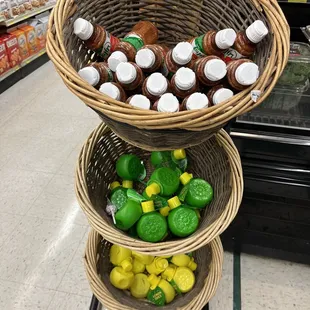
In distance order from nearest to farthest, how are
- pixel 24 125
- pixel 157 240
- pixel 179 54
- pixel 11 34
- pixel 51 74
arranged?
pixel 179 54, pixel 157 240, pixel 24 125, pixel 11 34, pixel 51 74

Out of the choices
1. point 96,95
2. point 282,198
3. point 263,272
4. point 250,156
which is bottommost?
point 263,272

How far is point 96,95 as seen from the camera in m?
0.64

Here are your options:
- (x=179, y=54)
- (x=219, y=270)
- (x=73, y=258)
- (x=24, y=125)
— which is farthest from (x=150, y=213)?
(x=24, y=125)

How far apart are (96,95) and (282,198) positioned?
107 cm

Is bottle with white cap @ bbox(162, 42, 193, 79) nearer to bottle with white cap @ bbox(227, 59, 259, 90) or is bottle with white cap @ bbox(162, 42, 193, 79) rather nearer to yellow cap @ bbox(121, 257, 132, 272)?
bottle with white cap @ bbox(227, 59, 259, 90)

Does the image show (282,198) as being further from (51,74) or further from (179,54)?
(51,74)

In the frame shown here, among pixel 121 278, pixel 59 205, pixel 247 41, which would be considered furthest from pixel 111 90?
pixel 59 205

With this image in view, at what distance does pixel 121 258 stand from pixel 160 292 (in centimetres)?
18

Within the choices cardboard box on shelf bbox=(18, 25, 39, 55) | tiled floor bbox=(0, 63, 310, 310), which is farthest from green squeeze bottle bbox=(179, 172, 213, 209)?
cardboard box on shelf bbox=(18, 25, 39, 55)

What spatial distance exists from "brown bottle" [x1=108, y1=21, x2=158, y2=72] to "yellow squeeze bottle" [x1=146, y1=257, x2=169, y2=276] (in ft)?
2.41

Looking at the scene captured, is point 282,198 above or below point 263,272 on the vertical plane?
above

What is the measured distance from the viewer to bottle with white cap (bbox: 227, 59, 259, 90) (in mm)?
690

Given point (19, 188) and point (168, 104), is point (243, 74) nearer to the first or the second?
point (168, 104)

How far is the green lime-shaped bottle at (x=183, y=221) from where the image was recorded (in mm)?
996
